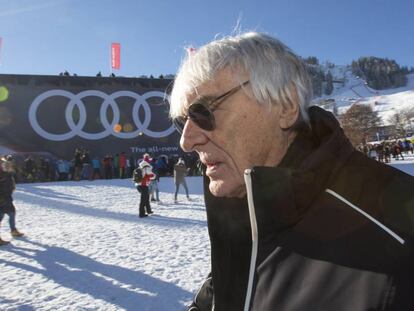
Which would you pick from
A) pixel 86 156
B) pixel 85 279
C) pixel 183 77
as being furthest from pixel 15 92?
pixel 183 77

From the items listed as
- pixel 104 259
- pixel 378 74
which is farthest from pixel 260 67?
pixel 378 74

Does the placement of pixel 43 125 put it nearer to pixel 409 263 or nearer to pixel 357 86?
pixel 409 263

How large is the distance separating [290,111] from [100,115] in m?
24.5

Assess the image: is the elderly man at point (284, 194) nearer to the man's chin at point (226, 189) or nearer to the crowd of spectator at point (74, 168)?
the man's chin at point (226, 189)

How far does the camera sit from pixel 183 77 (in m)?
1.42

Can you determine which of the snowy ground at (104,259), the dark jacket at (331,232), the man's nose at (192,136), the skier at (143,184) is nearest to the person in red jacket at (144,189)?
the skier at (143,184)

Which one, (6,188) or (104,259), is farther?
(6,188)

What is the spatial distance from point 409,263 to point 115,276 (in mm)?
4731

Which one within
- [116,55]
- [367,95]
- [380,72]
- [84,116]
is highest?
[380,72]

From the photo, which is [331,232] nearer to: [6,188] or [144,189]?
[6,188]

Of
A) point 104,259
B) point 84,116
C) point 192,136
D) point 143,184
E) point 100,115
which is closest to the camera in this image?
point 192,136

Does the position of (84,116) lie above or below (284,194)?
above

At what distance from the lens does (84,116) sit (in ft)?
78.5

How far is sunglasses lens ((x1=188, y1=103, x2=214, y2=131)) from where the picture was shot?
1327 millimetres
